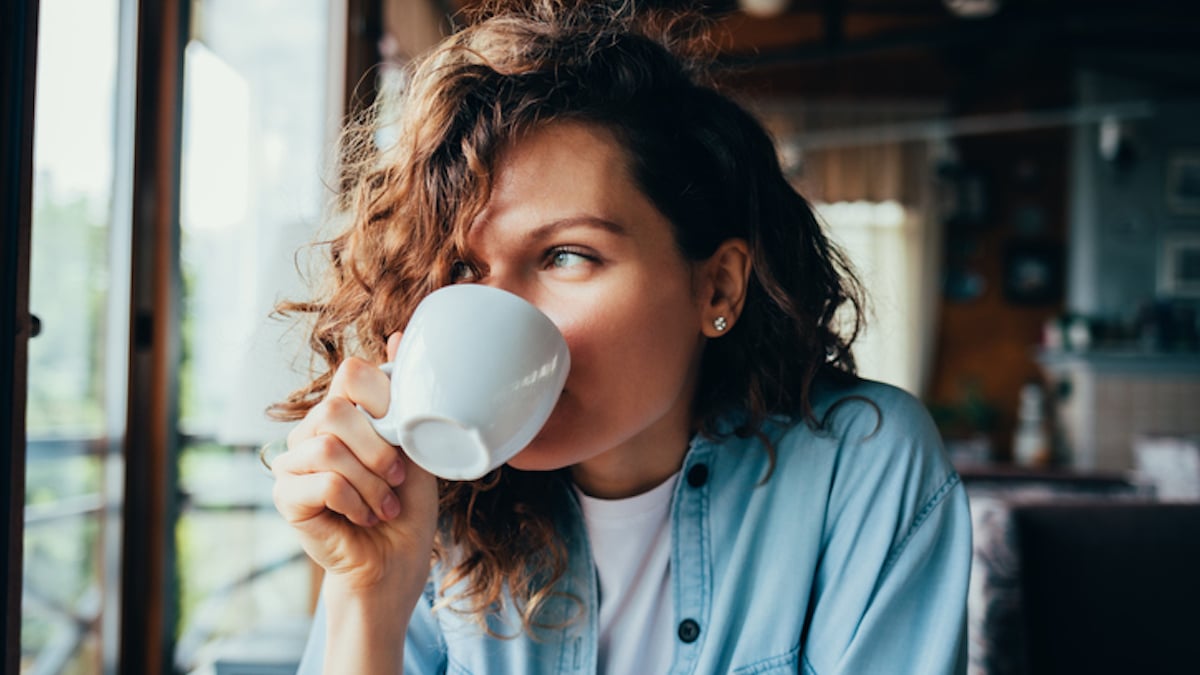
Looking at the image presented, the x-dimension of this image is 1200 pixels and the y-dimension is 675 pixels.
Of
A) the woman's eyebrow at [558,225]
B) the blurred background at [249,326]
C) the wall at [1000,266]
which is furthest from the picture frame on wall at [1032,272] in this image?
the woman's eyebrow at [558,225]

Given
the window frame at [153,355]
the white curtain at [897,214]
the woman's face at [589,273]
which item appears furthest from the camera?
the white curtain at [897,214]

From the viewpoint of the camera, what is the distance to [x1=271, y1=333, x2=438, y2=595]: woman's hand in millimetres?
787

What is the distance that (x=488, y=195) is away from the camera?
0.97 meters

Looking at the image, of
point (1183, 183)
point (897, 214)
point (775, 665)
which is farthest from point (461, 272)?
point (1183, 183)

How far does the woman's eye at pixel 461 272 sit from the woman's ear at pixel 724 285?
286mm

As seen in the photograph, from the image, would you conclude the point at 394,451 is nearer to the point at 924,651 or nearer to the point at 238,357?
the point at 924,651

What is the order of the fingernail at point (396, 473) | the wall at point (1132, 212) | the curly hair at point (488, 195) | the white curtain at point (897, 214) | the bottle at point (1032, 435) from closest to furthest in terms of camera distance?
1. the fingernail at point (396, 473)
2. the curly hair at point (488, 195)
3. the bottle at point (1032, 435)
4. the wall at point (1132, 212)
5. the white curtain at point (897, 214)

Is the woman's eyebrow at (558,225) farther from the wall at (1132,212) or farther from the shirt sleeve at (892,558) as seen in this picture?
the wall at (1132,212)

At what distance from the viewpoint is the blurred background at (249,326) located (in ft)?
4.64

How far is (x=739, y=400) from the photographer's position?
3.88 feet

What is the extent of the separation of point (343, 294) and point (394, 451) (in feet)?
1.23

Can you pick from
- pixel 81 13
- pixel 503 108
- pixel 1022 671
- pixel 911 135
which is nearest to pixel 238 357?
pixel 81 13

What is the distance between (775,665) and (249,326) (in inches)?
88.8

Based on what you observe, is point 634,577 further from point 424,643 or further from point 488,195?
point 488,195
